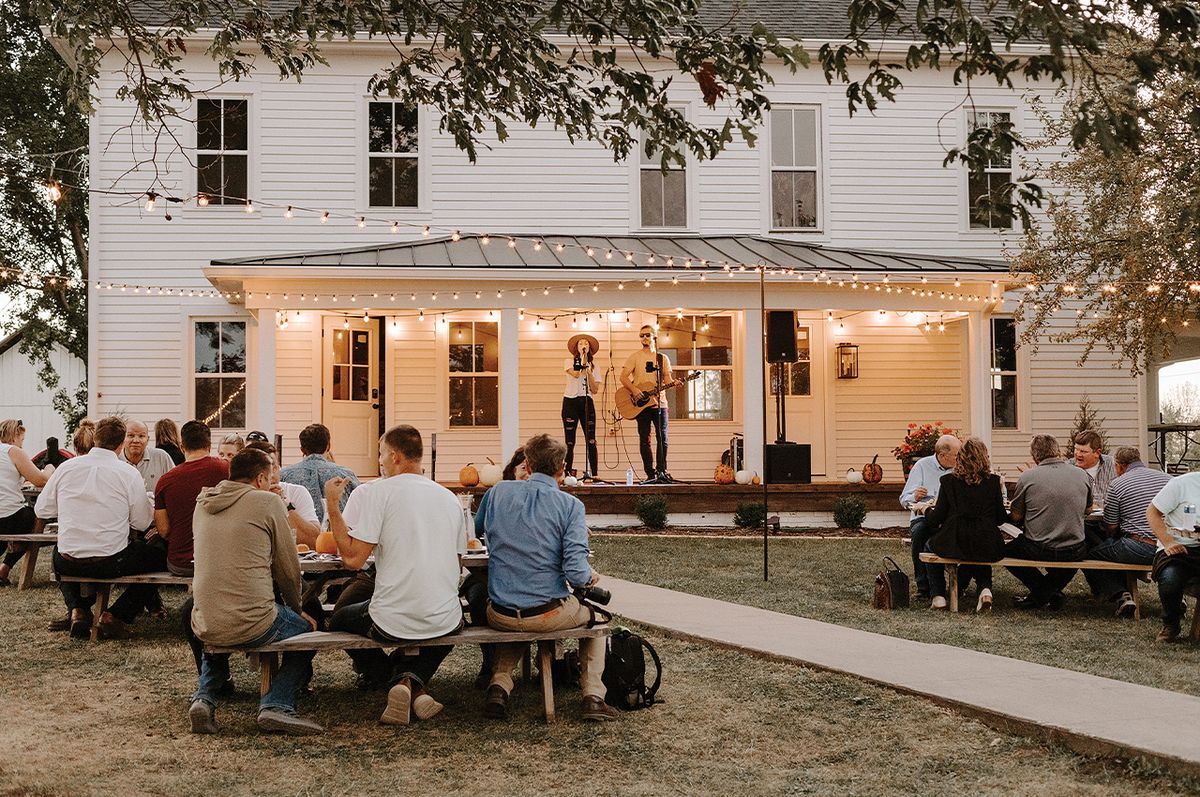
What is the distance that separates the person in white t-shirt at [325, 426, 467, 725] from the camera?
5707mm

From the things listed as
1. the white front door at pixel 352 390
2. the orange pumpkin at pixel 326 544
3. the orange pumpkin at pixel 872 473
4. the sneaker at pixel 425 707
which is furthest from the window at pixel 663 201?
the sneaker at pixel 425 707

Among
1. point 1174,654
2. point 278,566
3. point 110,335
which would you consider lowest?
point 1174,654

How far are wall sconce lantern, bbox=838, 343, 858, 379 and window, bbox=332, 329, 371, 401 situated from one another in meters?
6.85

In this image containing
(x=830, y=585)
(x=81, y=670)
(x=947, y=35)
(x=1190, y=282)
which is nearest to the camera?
(x=947, y=35)

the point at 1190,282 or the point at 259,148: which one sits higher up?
the point at 259,148

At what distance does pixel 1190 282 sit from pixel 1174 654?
8.53 m

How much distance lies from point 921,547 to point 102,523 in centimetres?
627

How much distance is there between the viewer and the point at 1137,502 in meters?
9.02

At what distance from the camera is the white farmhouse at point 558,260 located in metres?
16.4

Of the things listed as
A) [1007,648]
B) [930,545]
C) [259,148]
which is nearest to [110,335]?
[259,148]

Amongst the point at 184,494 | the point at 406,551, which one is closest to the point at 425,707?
the point at 406,551

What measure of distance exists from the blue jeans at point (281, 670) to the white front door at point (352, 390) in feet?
35.5

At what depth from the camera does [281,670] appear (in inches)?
228

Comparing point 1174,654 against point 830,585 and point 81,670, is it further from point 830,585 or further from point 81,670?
point 81,670
